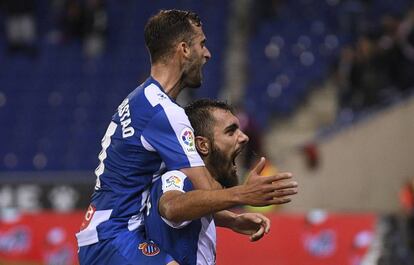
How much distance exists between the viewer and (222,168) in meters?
5.09

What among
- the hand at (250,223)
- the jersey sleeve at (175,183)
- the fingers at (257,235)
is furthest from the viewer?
the hand at (250,223)

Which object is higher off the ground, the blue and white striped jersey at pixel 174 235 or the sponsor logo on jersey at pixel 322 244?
the blue and white striped jersey at pixel 174 235

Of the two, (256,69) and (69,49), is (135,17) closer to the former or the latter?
(69,49)

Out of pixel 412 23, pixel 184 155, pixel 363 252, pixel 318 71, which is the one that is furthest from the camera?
pixel 318 71

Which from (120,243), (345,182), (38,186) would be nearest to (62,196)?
(38,186)

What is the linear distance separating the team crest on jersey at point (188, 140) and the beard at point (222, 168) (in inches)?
11.4

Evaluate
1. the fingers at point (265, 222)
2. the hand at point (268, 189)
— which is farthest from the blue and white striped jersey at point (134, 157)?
the fingers at point (265, 222)

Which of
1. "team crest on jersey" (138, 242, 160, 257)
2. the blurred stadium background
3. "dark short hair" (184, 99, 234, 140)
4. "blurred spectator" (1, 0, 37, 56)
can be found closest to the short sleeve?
"team crest on jersey" (138, 242, 160, 257)

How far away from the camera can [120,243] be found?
4.89 m

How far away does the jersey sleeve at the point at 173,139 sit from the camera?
4.75 meters

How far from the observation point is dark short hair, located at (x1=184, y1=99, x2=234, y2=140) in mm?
5129

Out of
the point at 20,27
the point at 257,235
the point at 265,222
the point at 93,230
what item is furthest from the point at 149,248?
the point at 20,27

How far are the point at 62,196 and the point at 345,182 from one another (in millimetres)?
3653

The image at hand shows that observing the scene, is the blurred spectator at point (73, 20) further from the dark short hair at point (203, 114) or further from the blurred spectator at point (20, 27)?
the dark short hair at point (203, 114)
